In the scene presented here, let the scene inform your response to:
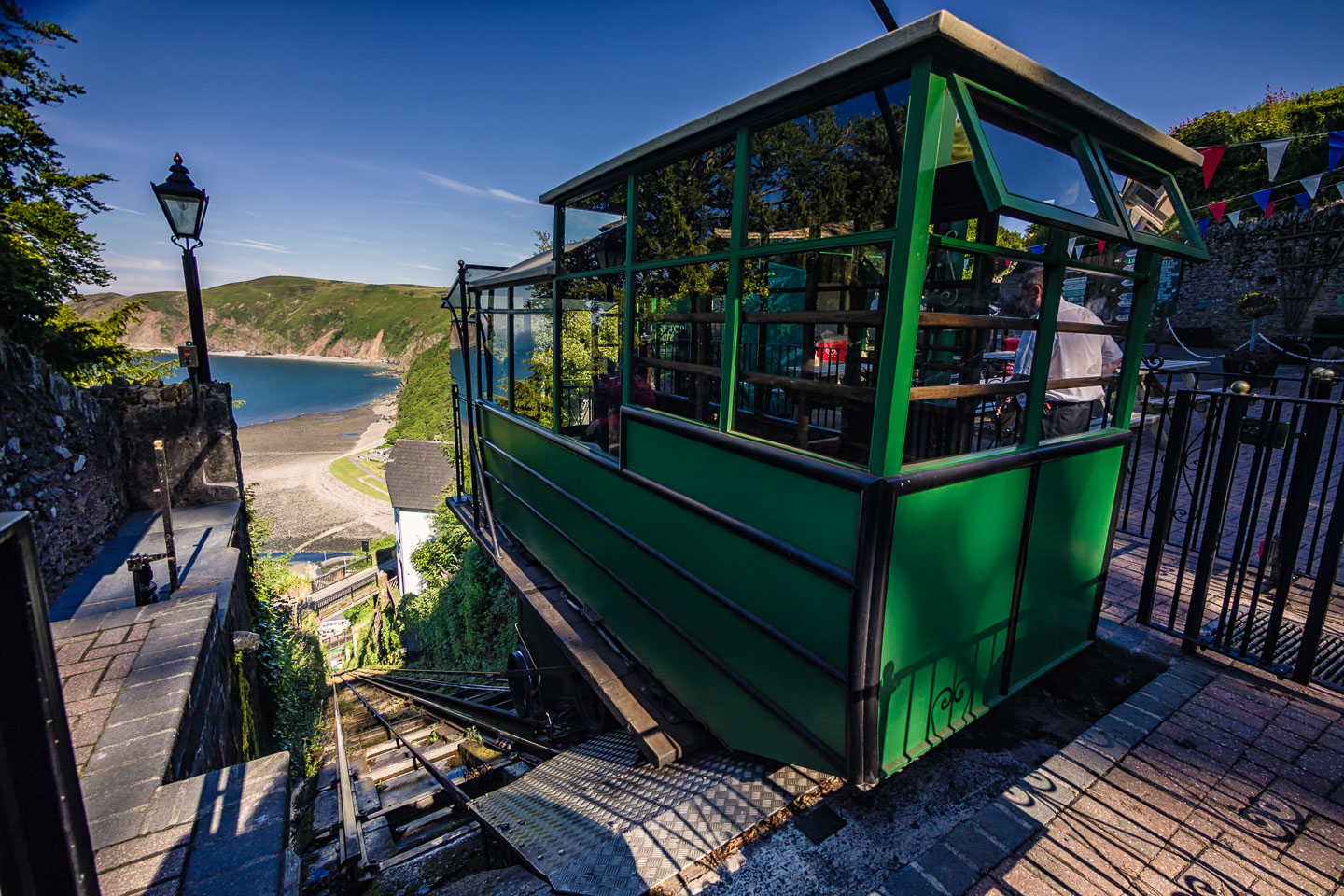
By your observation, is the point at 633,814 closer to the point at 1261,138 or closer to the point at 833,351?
the point at 833,351

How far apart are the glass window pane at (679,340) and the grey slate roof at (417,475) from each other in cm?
2228

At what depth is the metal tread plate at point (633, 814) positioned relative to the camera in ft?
7.59

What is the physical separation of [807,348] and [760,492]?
1.00 metres

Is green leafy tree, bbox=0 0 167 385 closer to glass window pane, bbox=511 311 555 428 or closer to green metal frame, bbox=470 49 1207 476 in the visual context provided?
glass window pane, bbox=511 311 555 428

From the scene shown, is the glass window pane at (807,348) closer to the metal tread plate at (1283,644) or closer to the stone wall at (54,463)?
the metal tread plate at (1283,644)

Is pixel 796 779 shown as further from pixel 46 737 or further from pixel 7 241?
pixel 7 241

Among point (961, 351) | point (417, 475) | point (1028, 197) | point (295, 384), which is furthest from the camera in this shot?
point (295, 384)

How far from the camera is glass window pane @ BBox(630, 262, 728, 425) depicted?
304cm

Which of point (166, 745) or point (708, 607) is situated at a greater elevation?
point (708, 607)

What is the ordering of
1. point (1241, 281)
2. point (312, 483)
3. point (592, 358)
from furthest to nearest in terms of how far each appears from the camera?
point (312, 483) < point (1241, 281) < point (592, 358)

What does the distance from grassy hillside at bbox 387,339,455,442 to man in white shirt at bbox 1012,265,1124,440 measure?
5401 cm

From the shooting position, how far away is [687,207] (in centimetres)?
300

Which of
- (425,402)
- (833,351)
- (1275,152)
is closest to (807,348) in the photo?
(833,351)

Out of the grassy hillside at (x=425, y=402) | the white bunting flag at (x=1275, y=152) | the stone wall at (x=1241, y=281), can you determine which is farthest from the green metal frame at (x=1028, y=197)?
the grassy hillside at (x=425, y=402)
